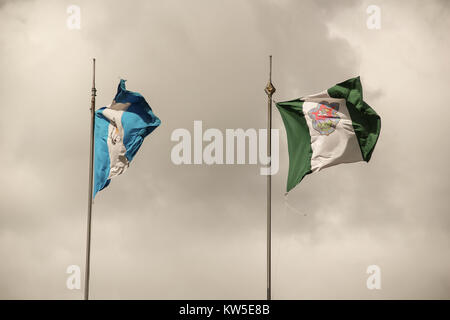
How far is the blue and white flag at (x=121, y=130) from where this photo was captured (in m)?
49.5

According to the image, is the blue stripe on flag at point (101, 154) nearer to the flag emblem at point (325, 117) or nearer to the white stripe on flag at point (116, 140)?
the white stripe on flag at point (116, 140)

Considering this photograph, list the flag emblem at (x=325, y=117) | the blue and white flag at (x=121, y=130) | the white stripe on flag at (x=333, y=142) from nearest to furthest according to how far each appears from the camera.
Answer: the white stripe on flag at (x=333, y=142) < the flag emblem at (x=325, y=117) < the blue and white flag at (x=121, y=130)

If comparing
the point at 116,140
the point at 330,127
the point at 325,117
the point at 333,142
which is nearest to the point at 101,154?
the point at 116,140

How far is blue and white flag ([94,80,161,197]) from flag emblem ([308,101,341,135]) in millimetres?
8813

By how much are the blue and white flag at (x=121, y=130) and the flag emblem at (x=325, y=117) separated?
28.9 feet

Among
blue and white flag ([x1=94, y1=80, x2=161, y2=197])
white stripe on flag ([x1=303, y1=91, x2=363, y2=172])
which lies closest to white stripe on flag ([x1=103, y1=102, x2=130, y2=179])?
blue and white flag ([x1=94, y1=80, x2=161, y2=197])

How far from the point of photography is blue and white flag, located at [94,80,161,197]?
49469mm

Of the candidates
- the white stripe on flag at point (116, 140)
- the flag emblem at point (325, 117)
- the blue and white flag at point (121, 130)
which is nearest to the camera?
the flag emblem at point (325, 117)

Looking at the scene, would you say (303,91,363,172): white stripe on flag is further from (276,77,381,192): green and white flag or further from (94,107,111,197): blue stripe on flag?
(94,107,111,197): blue stripe on flag

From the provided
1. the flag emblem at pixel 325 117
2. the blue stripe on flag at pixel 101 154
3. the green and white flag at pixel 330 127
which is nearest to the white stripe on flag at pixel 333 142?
the green and white flag at pixel 330 127

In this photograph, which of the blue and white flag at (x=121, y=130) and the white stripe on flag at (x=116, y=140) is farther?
the blue and white flag at (x=121, y=130)

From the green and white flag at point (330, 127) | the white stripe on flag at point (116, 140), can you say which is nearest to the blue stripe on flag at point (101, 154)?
the white stripe on flag at point (116, 140)
